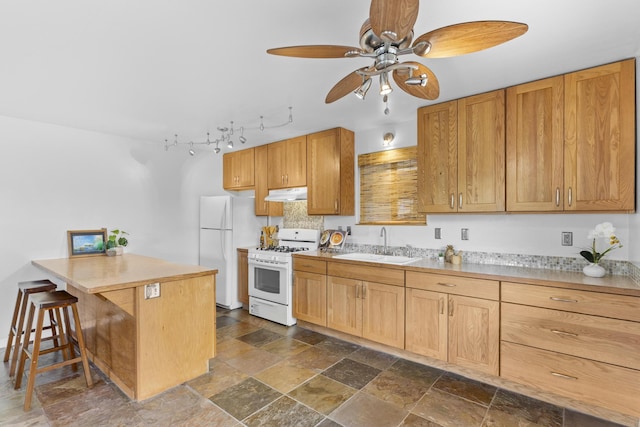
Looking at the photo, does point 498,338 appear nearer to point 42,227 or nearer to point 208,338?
point 208,338

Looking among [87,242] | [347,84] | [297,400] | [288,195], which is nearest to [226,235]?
[288,195]

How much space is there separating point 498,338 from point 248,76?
271 centimetres

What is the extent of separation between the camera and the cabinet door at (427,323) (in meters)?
2.65

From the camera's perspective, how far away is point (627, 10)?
1597 mm

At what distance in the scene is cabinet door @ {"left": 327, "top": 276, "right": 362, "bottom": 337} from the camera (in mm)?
3199

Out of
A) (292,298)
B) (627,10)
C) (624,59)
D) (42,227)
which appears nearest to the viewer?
(627,10)

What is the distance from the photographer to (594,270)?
7.47 ft

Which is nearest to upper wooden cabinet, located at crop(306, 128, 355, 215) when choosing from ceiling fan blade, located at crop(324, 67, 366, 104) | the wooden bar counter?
the wooden bar counter

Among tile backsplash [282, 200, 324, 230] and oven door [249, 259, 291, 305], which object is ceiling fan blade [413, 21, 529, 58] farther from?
tile backsplash [282, 200, 324, 230]

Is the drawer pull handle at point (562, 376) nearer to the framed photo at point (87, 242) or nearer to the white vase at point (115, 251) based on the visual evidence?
the white vase at point (115, 251)

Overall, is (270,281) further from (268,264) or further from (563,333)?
(563,333)

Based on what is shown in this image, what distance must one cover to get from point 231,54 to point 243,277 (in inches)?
124

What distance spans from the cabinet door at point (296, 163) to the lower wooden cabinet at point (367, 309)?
1.34 metres

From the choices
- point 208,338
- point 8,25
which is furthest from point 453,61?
point 208,338
